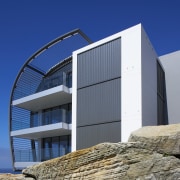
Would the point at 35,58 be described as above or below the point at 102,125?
above

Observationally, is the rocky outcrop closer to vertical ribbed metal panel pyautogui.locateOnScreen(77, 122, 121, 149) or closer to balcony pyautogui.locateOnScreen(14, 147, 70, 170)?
vertical ribbed metal panel pyautogui.locateOnScreen(77, 122, 121, 149)

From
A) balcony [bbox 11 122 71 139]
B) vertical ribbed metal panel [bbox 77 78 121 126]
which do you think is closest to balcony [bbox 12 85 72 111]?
vertical ribbed metal panel [bbox 77 78 121 126]

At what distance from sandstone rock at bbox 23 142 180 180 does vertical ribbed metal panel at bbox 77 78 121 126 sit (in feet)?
38.5

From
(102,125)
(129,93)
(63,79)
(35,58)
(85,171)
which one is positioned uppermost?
(35,58)

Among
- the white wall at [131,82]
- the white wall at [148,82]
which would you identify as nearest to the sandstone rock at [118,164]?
the white wall at [131,82]

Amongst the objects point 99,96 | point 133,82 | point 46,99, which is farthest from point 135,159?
point 46,99

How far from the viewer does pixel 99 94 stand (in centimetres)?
1978

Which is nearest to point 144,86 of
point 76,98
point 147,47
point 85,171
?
point 147,47

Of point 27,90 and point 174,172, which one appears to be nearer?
point 174,172

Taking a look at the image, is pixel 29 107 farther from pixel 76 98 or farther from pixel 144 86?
pixel 144 86

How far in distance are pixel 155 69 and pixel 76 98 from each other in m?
5.73

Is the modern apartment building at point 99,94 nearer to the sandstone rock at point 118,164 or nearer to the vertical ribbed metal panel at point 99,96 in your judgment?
the vertical ribbed metal panel at point 99,96

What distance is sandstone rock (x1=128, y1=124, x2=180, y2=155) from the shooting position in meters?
5.93

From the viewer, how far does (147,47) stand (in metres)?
19.4
